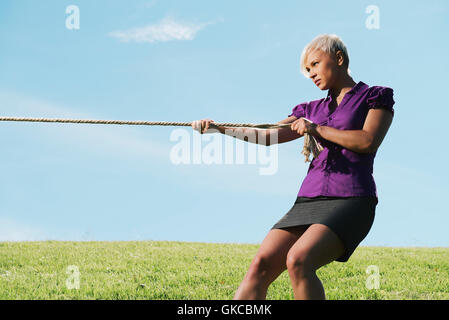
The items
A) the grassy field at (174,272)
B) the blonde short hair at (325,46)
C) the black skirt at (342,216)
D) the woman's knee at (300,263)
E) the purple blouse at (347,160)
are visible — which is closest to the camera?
the woman's knee at (300,263)

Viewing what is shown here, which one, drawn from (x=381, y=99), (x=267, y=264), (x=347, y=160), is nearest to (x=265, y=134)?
(x=347, y=160)

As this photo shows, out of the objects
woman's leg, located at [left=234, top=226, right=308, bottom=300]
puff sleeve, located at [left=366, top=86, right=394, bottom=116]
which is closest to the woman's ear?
puff sleeve, located at [left=366, top=86, right=394, bottom=116]

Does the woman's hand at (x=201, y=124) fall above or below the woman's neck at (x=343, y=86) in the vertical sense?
below

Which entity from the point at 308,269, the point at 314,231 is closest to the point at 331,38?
the point at 314,231

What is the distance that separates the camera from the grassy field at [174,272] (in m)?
5.56

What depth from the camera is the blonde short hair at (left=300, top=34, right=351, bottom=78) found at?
310cm

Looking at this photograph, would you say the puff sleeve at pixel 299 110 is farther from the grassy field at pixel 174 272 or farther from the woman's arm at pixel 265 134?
the grassy field at pixel 174 272

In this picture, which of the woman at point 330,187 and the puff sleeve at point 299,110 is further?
the puff sleeve at point 299,110

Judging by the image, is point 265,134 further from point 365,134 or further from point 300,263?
point 300,263

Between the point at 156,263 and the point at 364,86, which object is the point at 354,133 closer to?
the point at 364,86

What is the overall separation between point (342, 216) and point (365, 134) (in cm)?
50

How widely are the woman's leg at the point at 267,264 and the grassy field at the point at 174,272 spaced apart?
2.58 m

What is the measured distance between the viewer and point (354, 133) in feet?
9.56

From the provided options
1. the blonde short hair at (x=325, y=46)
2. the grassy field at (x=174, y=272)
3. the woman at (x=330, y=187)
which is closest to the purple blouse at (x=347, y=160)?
the woman at (x=330, y=187)
